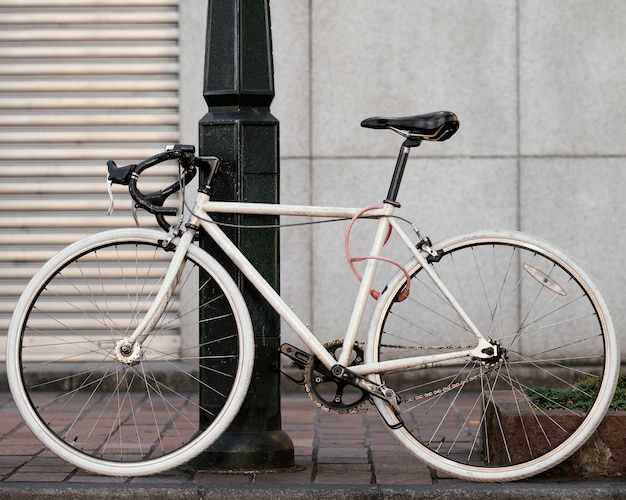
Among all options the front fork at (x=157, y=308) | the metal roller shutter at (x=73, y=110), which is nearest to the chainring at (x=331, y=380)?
the front fork at (x=157, y=308)

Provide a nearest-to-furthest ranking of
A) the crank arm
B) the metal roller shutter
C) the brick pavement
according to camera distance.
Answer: the crank arm → the brick pavement → the metal roller shutter

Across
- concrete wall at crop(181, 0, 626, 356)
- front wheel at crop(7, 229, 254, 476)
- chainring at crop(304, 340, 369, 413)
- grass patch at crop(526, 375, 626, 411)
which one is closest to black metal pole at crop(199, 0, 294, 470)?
front wheel at crop(7, 229, 254, 476)

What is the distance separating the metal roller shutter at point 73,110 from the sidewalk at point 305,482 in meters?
2.37

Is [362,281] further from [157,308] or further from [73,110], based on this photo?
[73,110]

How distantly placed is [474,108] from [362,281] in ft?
10.1

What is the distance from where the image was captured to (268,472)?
4.43 m

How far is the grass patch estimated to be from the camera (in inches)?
171

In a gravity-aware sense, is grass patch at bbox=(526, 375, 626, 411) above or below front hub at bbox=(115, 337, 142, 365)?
below

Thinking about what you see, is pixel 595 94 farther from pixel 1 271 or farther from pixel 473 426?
pixel 1 271

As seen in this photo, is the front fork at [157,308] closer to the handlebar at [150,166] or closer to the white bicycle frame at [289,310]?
the white bicycle frame at [289,310]

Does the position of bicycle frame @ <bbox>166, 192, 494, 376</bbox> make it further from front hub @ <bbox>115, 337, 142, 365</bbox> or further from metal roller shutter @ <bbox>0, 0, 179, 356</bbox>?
metal roller shutter @ <bbox>0, 0, 179, 356</bbox>

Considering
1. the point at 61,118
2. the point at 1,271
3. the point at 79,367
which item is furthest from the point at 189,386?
the point at 61,118

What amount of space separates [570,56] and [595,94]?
0.91 feet

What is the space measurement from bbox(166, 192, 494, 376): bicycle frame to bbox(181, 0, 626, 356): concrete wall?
2.77 meters
